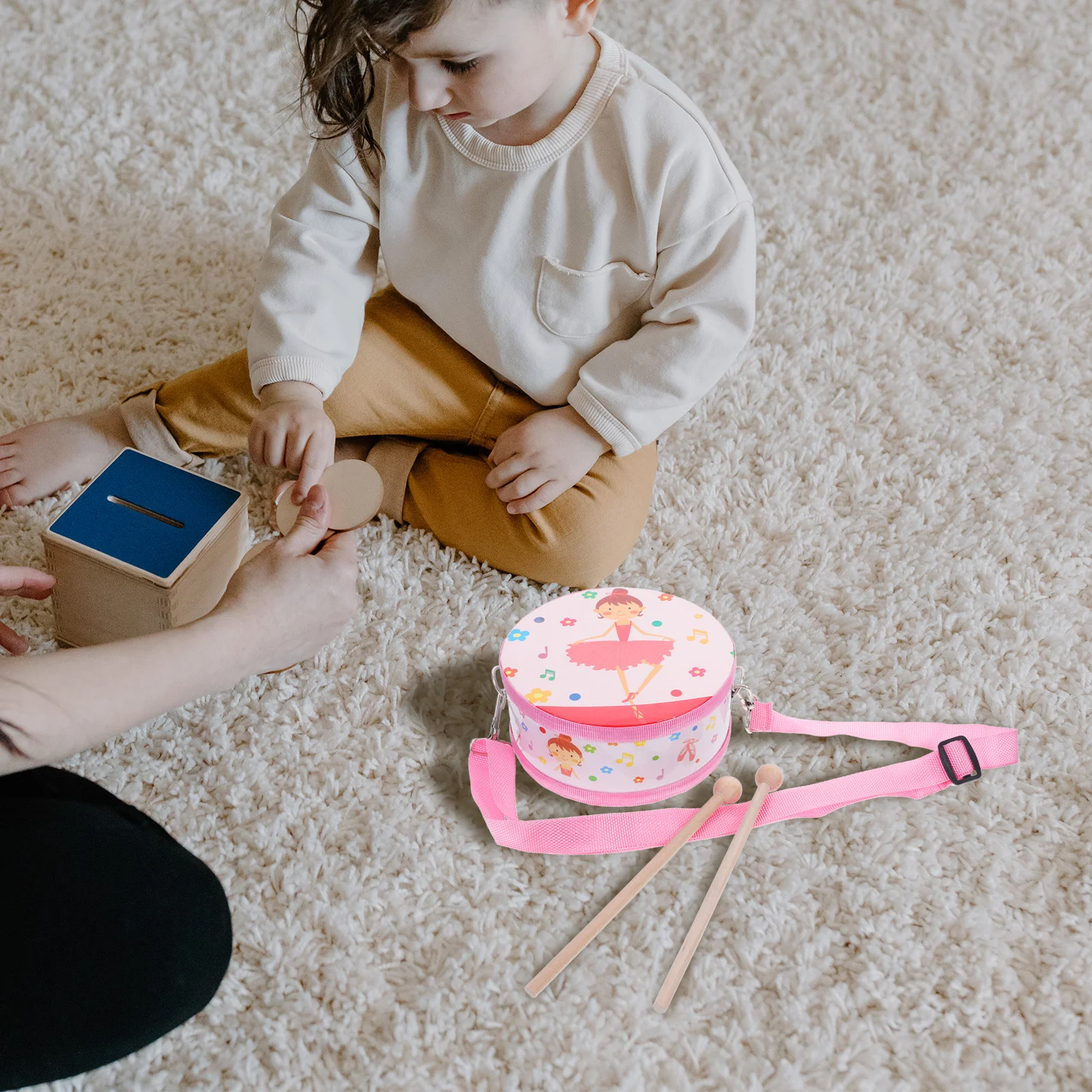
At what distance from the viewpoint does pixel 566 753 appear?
827 mm

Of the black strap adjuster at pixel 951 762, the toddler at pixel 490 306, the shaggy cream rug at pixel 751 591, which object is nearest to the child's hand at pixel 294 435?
the toddler at pixel 490 306

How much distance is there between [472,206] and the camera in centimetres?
87

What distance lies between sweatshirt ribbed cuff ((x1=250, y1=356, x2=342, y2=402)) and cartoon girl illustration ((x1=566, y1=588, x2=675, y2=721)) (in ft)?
0.97

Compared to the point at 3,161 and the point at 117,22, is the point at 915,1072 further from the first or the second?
the point at 117,22

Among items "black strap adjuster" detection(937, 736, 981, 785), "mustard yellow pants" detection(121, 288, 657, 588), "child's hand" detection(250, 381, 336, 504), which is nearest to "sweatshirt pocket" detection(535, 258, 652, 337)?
"mustard yellow pants" detection(121, 288, 657, 588)

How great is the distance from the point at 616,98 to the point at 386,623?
0.46 metres

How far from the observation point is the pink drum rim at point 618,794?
2.76 feet

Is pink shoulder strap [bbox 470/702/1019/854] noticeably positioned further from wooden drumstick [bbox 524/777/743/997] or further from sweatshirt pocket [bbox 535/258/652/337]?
sweatshirt pocket [bbox 535/258/652/337]

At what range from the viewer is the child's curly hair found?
2.14 ft

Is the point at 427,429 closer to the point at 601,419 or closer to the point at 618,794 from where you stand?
the point at 601,419

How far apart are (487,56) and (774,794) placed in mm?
566

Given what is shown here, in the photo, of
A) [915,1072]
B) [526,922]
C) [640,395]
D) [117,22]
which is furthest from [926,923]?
[117,22]

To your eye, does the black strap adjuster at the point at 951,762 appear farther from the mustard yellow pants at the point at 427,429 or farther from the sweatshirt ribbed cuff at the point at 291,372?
the sweatshirt ribbed cuff at the point at 291,372

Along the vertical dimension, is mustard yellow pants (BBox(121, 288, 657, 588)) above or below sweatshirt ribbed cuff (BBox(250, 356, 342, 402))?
below
